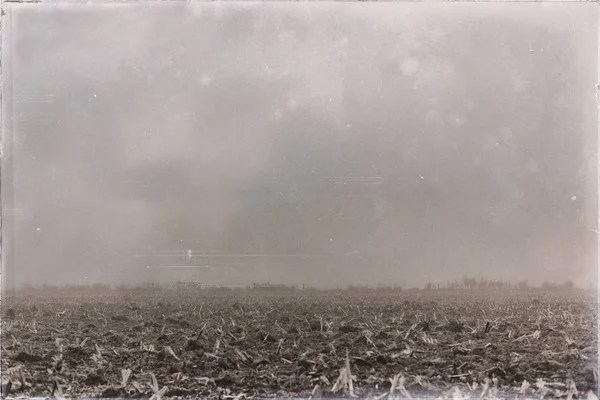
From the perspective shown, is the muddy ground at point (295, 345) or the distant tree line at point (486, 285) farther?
the distant tree line at point (486, 285)

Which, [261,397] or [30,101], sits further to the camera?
[30,101]

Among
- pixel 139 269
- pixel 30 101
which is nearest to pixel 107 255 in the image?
pixel 139 269

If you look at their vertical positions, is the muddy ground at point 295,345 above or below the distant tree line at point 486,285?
below

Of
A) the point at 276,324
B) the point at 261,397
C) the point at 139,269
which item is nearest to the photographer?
the point at 261,397

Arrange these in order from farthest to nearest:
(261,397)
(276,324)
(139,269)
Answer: (276,324) → (139,269) → (261,397)

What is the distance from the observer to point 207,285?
5.41 metres

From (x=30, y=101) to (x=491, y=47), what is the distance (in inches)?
231

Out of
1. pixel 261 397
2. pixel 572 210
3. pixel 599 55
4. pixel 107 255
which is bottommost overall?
pixel 261 397

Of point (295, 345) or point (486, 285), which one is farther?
point (486, 285)

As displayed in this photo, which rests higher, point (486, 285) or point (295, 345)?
point (486, 285)

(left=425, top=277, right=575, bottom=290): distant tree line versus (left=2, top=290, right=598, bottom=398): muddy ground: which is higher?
(left=425, top=277, right=575, bottom=290): distant tree line

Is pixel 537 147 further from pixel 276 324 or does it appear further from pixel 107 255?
pixel 107 255

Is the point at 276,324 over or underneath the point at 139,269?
underneath

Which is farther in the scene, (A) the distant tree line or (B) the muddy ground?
(A) the distant tree line
